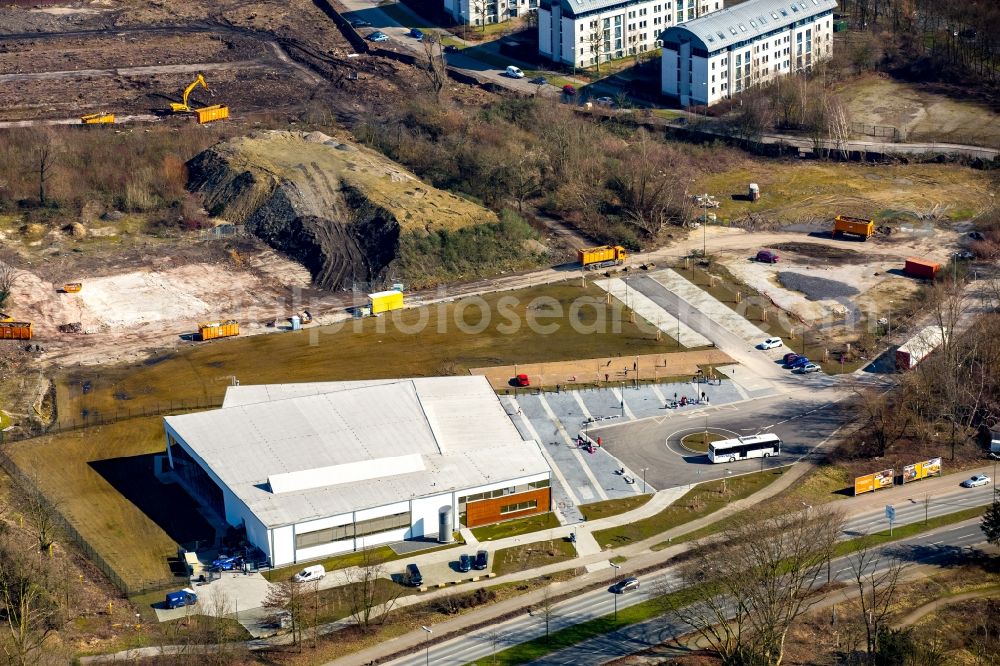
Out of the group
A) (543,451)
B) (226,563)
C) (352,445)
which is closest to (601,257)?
(543,451)

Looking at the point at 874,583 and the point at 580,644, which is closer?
the point at 580,644

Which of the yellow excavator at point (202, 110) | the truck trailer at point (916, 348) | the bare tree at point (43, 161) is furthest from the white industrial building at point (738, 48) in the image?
the bare tree at point (43, 161)

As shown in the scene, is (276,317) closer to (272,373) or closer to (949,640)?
(272,373)

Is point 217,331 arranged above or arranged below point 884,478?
above

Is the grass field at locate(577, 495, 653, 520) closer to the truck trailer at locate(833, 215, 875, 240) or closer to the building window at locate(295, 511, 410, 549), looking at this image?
the building window at locate(295, 511, 410, 549)

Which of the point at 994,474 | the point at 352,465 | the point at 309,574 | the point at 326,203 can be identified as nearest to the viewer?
the point at 309,574

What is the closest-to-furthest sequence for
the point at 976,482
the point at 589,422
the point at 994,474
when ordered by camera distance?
the point at 976,482 < the point at 994,474 < the point at 589,422

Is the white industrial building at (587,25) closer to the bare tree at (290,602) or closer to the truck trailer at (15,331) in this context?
the truck trailer at (15,331)

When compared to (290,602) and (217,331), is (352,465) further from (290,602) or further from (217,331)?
(217,331)
